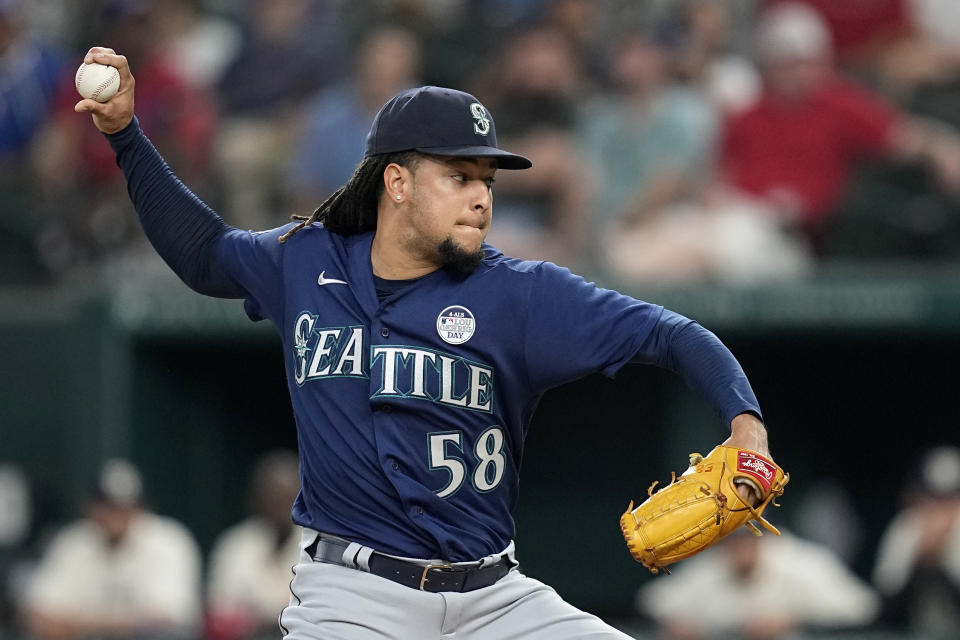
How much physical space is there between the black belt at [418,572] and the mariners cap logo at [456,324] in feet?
1.65

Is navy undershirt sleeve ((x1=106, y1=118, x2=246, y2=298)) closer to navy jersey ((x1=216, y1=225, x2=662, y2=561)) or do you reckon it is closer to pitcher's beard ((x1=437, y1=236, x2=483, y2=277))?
navy jersey ((x1=216, y1=225, x2=662, y2=561))

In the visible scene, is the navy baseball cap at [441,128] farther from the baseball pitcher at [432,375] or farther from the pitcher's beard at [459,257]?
the pitcher's beard at [459,257]

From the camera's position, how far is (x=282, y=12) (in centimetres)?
959

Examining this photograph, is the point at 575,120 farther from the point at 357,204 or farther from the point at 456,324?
the point at 456,324

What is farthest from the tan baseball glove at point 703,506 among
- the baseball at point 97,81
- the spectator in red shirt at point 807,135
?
the spectator in red shirt at point 807,135

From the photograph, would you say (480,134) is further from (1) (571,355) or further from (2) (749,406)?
(2) (749,406)

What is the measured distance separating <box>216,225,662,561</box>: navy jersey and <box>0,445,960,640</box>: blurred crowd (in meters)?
3.50

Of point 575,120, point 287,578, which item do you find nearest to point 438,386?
point 287,578

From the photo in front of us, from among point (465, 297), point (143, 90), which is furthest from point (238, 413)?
point (465, 297)

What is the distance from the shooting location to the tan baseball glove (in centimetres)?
A: 339

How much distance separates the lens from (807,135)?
8.20m

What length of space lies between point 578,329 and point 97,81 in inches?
50.0

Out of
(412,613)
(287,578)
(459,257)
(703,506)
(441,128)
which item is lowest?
(287,578)

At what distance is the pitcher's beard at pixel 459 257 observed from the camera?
3.72 meters
